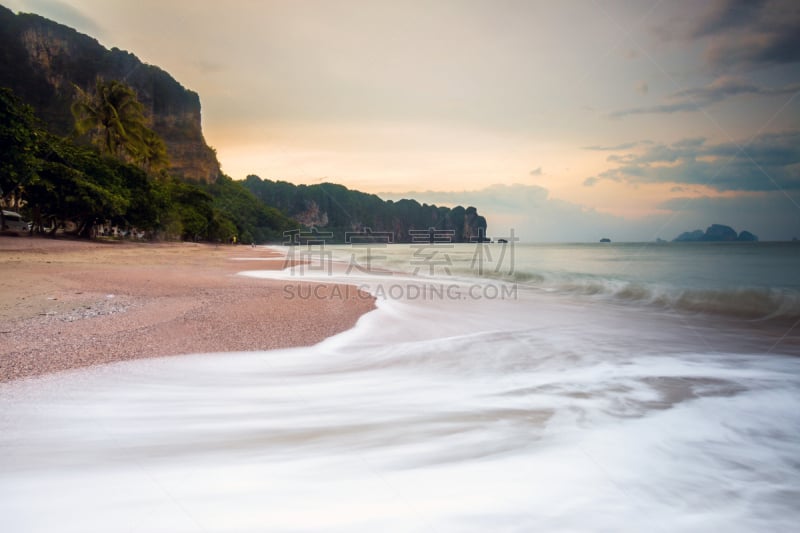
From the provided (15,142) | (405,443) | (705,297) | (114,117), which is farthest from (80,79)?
(405,443)

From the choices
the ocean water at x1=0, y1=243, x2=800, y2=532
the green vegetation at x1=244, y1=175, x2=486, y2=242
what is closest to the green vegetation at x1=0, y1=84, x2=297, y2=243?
the ocean water at x1=0, y1=243, x2=800, y2=532

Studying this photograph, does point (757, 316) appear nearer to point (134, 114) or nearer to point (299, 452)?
point (299, 452)

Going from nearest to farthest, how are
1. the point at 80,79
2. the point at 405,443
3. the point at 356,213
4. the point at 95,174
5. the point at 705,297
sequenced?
1. the point at 405,443
2. the point at 705,297
3. the point at 95,174
4. the point at 80,79
5. the point at 356,213

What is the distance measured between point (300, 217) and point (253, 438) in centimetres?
17948

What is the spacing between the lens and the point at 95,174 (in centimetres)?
2961

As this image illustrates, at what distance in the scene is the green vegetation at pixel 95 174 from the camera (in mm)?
19078

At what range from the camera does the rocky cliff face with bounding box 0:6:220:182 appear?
8000 cm

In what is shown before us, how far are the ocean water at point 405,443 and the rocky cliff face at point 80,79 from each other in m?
89.5

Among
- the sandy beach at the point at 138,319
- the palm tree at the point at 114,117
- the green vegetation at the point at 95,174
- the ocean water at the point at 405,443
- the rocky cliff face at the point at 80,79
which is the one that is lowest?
the ocean water at the point at 405,443

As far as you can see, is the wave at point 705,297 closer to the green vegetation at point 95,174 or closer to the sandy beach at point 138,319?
the sandy beach at point 138,319

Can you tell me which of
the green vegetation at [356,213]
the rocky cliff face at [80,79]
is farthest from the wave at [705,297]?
the green vegetation at [356,213]

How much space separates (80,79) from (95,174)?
92500mm

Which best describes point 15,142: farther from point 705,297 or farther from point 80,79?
point 80,79

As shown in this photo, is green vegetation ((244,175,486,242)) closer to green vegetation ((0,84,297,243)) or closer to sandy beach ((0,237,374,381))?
green vegetation ((0,84,297,243))
